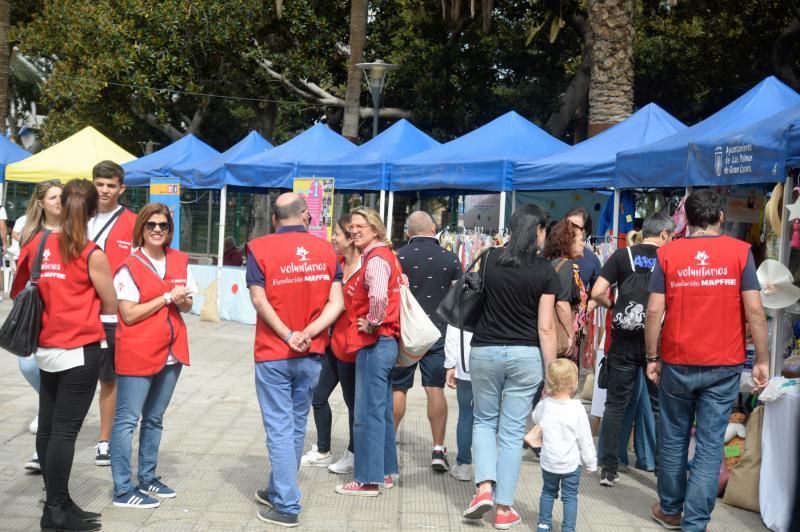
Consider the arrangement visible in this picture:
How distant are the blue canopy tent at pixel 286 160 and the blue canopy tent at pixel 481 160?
1.85 metres

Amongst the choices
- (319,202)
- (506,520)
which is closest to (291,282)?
(506,520)

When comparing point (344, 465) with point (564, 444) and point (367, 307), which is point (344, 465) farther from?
point (564, 444)

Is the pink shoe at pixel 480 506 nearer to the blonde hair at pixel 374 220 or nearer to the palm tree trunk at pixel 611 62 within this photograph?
the blonde hair at pixel 374 220

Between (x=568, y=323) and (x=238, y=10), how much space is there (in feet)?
69.4

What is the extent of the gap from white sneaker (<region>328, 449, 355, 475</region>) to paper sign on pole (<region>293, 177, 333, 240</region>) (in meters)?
7.39

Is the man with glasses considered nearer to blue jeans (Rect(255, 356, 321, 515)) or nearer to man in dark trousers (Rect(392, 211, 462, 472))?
man in dark trousers (Rect(392, 211, 462, 472))

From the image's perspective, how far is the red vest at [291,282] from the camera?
204 inches

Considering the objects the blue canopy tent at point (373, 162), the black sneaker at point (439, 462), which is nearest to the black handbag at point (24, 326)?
the black sneaker at point (439, 462)

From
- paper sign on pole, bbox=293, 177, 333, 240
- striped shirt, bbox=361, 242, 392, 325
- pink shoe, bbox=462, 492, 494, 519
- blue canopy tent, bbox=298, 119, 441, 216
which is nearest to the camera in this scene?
pink shoe, bbox=462, 492, 494, 519

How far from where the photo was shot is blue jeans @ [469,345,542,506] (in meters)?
5.36

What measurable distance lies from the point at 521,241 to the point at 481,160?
7001 mm

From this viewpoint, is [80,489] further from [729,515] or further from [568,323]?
[729,515]

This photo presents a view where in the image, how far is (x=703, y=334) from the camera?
5230 mm

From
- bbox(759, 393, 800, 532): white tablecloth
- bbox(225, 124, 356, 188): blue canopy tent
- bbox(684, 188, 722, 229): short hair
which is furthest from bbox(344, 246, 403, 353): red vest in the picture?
bbox(225, 124, 356, 188): blue canopy tent
